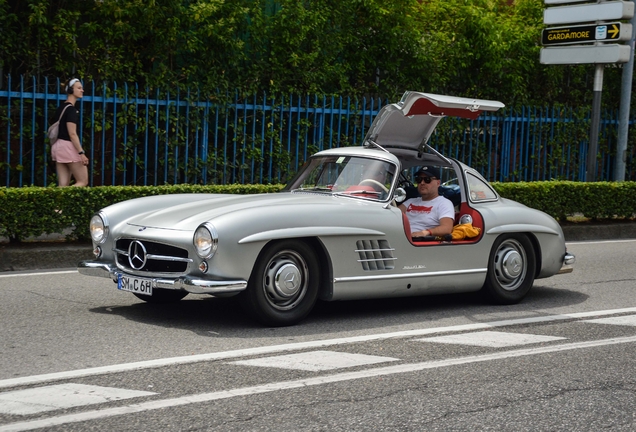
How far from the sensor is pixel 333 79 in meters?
16.8

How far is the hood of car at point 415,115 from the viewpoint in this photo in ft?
28.6

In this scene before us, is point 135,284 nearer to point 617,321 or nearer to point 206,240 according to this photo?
point 206,240

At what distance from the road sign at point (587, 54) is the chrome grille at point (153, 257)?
11612mm

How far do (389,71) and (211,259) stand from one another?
1147 cm

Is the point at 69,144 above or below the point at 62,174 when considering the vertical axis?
above

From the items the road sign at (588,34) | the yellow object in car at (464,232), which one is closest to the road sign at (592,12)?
the road sign at (588,34)

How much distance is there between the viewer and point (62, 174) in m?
12.6

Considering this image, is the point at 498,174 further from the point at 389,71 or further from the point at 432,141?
the point at 389,71

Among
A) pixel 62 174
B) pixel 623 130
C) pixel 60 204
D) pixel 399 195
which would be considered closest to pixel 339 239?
pixel 399 195

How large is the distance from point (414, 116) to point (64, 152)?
5474 mm

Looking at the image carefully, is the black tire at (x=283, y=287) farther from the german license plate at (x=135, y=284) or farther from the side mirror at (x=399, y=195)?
the side mirror at (x=399, y=195)

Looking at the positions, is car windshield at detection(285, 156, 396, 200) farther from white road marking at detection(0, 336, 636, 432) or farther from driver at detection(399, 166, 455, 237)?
white road marking at detection(0, 336, 636, 432)

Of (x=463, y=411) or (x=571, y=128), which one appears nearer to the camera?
(x=463, y=411)

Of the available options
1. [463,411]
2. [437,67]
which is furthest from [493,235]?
[437,67]
